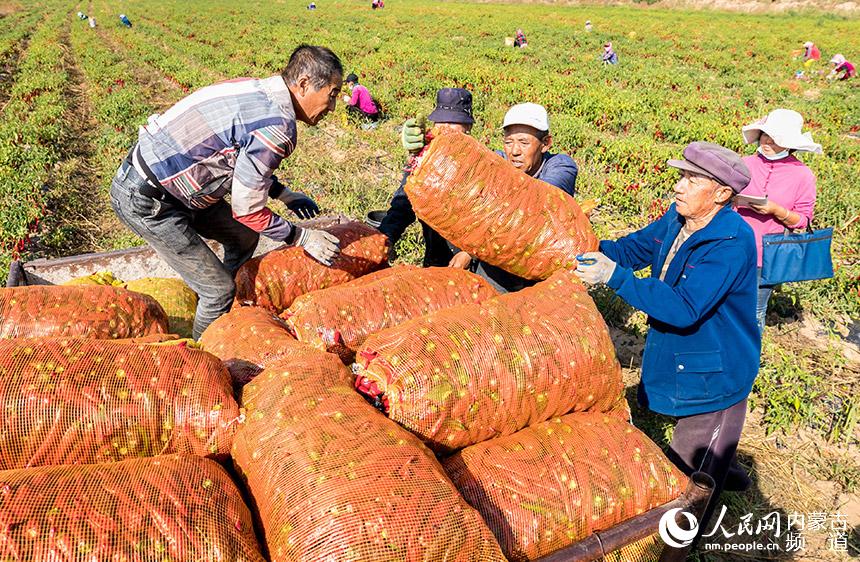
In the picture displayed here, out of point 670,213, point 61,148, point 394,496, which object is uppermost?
point 670,213

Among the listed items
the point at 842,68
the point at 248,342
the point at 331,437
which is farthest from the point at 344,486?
the point at 842,68

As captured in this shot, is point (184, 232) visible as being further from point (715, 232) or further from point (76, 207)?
point (76, 207)

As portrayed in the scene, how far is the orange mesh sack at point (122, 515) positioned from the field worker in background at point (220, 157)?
1.39m

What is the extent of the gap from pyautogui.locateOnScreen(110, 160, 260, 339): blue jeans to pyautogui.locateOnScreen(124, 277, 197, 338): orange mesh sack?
0.73ft

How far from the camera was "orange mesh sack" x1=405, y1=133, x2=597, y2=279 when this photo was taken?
246 cm

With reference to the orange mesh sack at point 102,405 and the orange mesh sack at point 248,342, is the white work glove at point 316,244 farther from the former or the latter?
the orange mesh sack at point 102,405

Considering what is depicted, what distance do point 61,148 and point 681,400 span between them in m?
11.0

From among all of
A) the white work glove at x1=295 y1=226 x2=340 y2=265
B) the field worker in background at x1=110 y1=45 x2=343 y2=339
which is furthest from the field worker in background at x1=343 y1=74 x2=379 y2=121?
the white work glove at x1=295 y1=226 x2=340 y2=265

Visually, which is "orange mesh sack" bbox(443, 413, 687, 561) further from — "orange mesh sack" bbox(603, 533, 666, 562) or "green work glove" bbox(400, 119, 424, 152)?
"green work glove" bbox(400, 119, 424, 152)

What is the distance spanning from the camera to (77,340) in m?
1.81

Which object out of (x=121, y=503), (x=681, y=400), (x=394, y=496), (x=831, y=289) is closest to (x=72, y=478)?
(x=121, y=503)

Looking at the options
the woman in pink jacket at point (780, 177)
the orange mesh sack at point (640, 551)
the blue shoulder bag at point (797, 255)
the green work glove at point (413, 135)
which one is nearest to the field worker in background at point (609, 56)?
the woman in pink jacket at point (780, 177)

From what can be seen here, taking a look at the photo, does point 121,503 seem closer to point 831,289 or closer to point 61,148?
point 831,289

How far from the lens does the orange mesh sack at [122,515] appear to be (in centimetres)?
126
